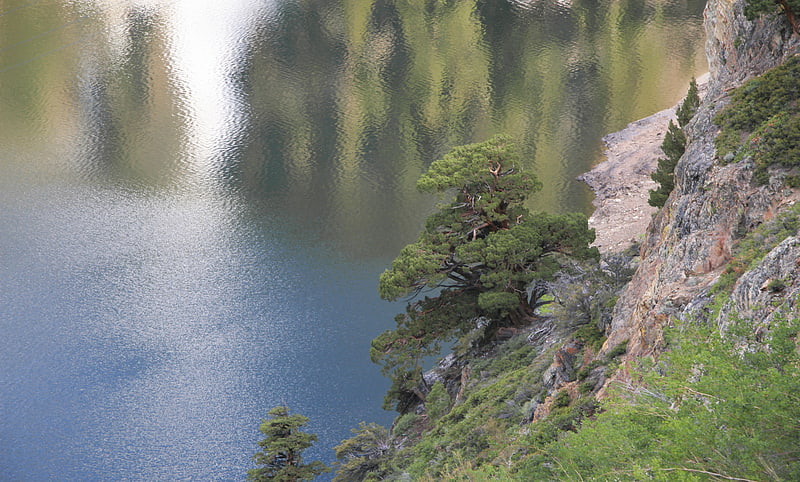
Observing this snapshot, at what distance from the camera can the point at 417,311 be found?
2378 centimetres

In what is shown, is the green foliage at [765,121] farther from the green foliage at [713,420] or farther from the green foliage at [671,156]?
the green foliage at [671,156]

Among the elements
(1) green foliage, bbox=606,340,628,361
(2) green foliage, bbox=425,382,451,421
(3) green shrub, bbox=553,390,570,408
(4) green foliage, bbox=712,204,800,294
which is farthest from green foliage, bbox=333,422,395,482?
(4) green foliage, bbox=712,204,800,294

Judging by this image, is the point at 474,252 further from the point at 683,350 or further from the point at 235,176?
the point at 235,176

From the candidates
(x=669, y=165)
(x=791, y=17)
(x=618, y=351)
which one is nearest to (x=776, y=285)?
(x=618, y=351)

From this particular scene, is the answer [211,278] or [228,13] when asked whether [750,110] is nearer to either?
[211,278]

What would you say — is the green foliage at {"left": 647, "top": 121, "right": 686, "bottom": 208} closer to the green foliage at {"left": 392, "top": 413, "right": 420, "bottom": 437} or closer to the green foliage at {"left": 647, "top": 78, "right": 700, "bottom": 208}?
the green foliage at {"left": 647, "top": 78, "right": 700, "bottom": 208}

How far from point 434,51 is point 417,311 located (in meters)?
35.8

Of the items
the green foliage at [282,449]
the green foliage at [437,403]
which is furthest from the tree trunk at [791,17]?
the green foliage at [282,449]

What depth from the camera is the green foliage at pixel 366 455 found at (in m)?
20.3

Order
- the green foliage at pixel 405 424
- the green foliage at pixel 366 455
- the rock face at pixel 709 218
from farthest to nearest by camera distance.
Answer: the green foliage at pixel 405 424 → the green foliage at pixel 366 455 → the rock face at pixel 709 218

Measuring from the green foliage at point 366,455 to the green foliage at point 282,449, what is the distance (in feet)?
3.56

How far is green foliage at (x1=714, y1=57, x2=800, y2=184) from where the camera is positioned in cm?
1359

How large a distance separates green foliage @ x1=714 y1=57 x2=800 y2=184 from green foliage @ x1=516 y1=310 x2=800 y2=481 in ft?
18.0

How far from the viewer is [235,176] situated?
42469 millimetres
